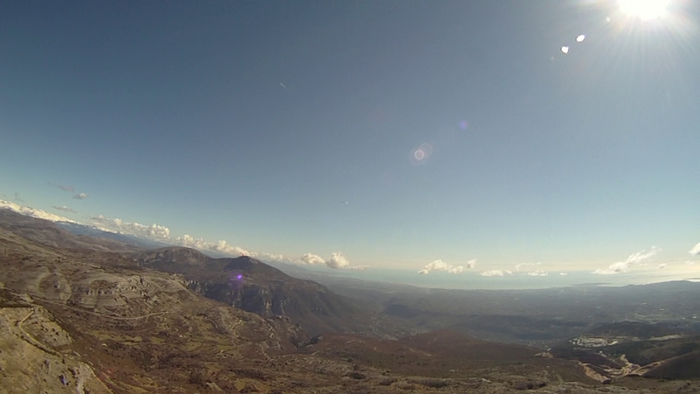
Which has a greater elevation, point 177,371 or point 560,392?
point 560,392

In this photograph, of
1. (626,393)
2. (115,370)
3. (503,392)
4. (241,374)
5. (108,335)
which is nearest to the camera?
(115,370)

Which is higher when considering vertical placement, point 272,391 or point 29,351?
point 29,351

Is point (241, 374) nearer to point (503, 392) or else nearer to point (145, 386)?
point (145, 386)

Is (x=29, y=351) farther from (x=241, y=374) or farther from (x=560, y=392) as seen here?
(x=560, y=392)

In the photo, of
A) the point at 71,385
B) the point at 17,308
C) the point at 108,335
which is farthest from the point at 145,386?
the point at 108,335

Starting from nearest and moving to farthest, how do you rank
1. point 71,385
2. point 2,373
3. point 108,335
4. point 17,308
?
point 2,373 → point 71,385 → point 17,308 → point 108,335

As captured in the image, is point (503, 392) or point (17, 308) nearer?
point (17, 308)

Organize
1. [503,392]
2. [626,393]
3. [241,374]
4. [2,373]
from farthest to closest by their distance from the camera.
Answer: [241,374] → [503,392] → [626,393] → [2,373]

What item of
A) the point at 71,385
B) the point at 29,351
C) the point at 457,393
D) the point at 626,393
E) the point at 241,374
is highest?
the point at 29,351

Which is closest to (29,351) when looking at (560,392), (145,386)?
(145,386)
